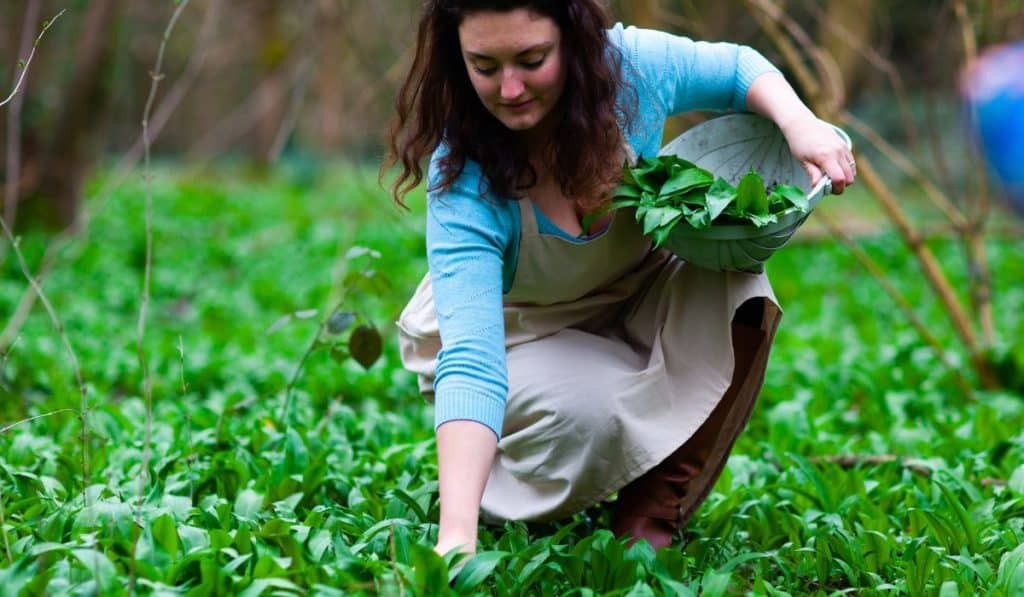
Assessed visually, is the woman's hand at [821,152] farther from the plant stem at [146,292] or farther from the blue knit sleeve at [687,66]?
the plant stem at [146,292]

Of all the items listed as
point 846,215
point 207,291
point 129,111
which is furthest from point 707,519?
point 129,111

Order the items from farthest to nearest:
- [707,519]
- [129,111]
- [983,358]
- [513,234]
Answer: [129,111] < [983,358] < [707,519] < [513,234]

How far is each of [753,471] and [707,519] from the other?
507 millimetres

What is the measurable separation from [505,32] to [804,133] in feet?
2.06

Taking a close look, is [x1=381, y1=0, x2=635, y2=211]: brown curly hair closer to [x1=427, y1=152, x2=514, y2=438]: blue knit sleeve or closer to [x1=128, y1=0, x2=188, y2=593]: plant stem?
[x1=427, y1=152, x2=514, y2=438]: blue knit sleeve

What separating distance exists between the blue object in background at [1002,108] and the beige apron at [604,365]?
88.0 inches

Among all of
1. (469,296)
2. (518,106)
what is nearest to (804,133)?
(518,106)

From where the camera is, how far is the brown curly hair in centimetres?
247

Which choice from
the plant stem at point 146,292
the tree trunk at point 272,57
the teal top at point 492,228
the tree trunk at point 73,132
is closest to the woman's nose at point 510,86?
the teal top at point 492,228

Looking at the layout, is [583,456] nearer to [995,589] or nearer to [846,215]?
[995,589]

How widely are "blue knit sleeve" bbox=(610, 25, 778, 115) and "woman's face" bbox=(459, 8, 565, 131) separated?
273 mm

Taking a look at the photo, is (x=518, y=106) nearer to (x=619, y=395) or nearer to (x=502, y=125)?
(x=502, y=125)

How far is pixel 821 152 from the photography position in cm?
242

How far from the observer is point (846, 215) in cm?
1229
